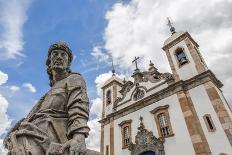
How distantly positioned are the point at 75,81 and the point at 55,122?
1.79 ft

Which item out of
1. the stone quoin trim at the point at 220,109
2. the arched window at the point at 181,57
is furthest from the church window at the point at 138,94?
the stone quoin trim at the point at 220,109

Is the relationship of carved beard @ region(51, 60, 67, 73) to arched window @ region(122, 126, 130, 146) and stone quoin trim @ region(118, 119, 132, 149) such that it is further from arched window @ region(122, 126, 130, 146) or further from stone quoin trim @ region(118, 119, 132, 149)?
arched window @ region(122, 126, 130, 146)

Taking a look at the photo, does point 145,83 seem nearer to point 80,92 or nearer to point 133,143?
point 133,143

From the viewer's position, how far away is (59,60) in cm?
275

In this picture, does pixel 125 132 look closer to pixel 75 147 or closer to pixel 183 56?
pixel 183 56

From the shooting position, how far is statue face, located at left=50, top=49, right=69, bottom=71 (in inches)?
107

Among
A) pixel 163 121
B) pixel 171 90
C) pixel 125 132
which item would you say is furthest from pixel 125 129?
pixel 171 90

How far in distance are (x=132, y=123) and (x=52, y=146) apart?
1536 cm

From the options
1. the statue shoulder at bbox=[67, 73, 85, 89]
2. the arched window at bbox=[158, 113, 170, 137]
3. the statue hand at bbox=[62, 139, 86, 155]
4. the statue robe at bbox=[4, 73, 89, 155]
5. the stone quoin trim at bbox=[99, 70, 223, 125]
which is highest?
the stone quoin trim at bbox=[99, 70, 223, 125]

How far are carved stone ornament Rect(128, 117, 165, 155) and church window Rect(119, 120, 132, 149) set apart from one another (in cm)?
75

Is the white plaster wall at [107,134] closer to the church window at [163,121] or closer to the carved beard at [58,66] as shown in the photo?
the church window at [163,121]

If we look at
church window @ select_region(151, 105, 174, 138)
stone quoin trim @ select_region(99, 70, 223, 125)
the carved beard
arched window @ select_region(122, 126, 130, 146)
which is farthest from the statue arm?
arched window @ select_region(122, 126, 130, 146)

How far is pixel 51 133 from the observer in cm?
221

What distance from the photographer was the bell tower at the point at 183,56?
1544 centimetres
